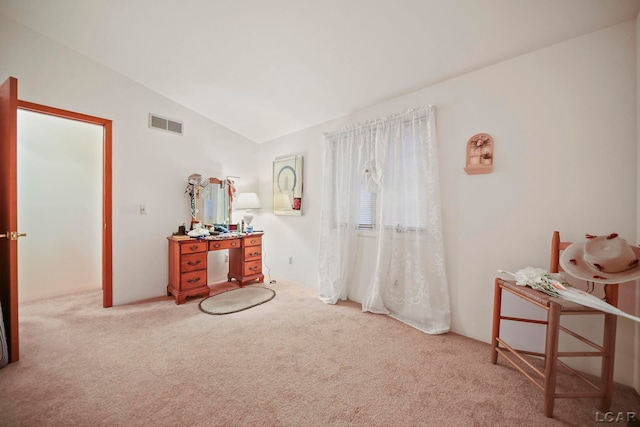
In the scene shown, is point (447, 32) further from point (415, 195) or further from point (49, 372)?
point (49, 372)

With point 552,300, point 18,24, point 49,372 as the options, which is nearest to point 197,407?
point 49,372

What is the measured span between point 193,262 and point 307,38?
9.08 feet

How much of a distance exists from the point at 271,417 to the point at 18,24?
13.3 feet

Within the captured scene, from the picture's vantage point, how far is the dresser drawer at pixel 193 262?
3010 millimetres

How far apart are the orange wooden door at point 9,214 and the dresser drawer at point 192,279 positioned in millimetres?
1326

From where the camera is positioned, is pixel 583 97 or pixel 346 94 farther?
pixel 346 94

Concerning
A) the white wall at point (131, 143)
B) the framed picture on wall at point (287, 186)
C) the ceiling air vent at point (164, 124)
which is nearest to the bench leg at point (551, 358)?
the framed picture on wall at point (287, 186)

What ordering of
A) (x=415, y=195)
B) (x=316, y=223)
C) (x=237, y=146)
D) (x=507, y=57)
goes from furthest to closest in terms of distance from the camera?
(x=237, y=146) < (x=316, y=223) < (x=415, y=195) < (x=507, y=57)

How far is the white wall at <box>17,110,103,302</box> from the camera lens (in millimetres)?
3016

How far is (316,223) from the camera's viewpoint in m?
3.53

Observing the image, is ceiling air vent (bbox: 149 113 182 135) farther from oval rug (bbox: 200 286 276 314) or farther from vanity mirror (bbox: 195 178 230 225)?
oval rug (bbox: 200 286 276 314)

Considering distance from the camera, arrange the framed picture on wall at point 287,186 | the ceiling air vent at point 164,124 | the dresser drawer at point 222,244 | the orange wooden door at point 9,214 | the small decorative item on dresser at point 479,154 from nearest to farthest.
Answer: the orange wooden door at point 9,214 < the small decorative item on dresser at point 479,154 < the ceiling air vent at point 164,124 < the dresser drawer at point 222,244 < the framed picture on wall at point 287,186

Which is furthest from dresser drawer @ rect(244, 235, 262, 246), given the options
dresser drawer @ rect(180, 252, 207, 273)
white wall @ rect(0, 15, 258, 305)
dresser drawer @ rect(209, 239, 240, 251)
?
white wall @ rect(0, 15, 258, 305)

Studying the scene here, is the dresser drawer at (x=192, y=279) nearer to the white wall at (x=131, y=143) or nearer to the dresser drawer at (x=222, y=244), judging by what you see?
the dresser drawer at (x=222, y=244)
